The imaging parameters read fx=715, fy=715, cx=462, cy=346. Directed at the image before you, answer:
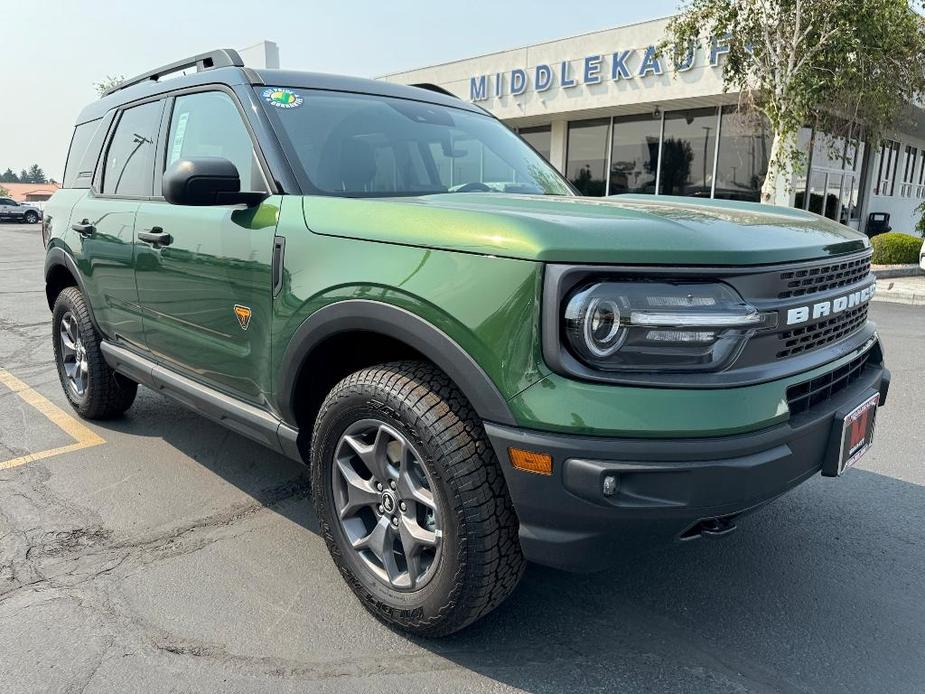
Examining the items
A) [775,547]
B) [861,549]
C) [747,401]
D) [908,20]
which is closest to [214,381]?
[747,401]

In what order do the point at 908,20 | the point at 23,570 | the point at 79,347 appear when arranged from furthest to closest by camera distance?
the point at 908,20, the point at 79,347, the point at 23,570

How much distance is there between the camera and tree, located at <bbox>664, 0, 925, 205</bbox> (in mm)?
11703

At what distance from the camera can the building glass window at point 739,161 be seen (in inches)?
688

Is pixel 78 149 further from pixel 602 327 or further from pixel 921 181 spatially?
pixel 921 181

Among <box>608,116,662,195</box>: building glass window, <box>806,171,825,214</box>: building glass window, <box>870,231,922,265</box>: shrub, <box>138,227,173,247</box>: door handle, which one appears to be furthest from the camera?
<box>608,116,662,195</box>: building glass window

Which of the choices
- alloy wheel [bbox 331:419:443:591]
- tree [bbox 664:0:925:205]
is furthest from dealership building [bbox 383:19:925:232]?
alloy wheel [bbox 331:419:443:591]

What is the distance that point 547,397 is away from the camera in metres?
1.84

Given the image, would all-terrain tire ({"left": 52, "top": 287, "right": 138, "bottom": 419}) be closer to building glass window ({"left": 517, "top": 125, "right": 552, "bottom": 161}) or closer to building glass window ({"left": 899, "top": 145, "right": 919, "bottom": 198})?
building glass window ({"left": 517, "top": 125, "right": 552, "bottom": 161})

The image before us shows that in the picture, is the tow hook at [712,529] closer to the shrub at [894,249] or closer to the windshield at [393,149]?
the windshield at [393,149]

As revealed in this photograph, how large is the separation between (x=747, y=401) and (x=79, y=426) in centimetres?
407

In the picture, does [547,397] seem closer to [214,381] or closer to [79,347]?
[214,381]

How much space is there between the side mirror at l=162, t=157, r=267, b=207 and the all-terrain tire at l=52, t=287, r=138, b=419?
6.25 feet

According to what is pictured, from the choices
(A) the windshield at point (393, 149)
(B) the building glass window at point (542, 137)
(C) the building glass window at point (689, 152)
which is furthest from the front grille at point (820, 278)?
(B) the building glass window at point (542, 137)

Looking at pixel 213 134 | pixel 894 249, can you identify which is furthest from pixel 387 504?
pixel 894 249
